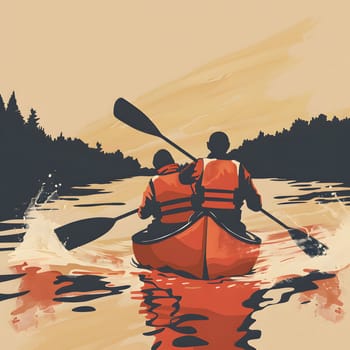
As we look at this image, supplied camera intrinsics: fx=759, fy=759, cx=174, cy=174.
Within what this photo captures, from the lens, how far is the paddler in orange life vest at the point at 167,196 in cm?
1123

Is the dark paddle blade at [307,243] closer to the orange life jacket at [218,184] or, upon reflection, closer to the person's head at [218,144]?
the orange life jacket at [218,184]

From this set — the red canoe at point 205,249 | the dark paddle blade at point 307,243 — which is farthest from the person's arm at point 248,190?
the dark paddle blade at point 307,243

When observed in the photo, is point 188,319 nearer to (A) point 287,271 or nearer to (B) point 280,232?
(A) point 287,271

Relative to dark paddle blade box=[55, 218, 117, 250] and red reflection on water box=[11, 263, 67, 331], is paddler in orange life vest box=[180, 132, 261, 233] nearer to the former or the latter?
red reflection on water box=[11, 263, 67, 331]

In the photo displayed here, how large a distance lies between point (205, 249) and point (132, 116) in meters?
4.35

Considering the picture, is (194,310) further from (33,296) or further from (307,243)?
(307,243)

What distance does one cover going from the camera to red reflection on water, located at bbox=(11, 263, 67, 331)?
9203 millimetres

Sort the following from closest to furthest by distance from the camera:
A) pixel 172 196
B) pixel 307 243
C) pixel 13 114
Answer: pixel 172 196 → pixel 307 243 → pixel 13 114

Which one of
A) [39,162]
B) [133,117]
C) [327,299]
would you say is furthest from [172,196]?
[39,162]

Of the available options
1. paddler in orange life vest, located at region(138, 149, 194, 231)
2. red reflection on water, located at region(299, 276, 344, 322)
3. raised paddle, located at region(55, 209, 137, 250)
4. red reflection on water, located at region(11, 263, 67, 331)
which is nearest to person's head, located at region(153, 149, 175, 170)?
paddler in orange life vest, located at region(138, 149, 194, 231)

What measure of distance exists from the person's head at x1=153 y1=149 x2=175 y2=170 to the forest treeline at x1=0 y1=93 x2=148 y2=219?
16.1m

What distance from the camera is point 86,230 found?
42.9 ft

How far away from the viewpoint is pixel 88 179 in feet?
162

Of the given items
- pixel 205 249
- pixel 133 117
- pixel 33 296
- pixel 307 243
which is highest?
pixel 133 117
